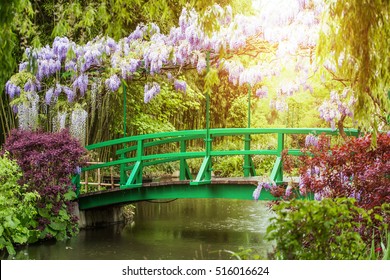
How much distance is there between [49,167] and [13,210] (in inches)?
48.6

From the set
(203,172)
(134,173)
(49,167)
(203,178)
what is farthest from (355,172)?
(49,167)

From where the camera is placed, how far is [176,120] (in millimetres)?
18578

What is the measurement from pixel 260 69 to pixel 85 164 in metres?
2.73

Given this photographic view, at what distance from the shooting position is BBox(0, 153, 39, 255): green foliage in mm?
10273

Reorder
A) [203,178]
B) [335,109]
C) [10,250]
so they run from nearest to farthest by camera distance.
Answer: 1. [10,250]
2. [335,109]
3. [203,178]

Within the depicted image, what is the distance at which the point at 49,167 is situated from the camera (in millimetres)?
11461

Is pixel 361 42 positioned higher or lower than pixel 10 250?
higher

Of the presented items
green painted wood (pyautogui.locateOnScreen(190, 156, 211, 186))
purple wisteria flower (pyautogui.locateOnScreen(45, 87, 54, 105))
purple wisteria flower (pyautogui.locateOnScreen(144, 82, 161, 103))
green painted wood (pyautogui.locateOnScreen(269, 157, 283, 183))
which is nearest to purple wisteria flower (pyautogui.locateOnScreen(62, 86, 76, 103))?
purple wisteria flower (pyautogui.locateOnScreen(45, 87, 54, 105))

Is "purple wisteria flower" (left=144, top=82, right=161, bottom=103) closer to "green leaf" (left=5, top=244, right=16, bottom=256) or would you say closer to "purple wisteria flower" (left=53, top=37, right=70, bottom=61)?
"purple wisteria flower" (left=53, top=37, right=70, bottom=61)

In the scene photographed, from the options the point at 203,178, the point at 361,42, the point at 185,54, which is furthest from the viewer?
the point at 185,54

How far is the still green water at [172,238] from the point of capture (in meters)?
10.5

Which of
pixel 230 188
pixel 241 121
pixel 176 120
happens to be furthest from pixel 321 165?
pixel 241 121

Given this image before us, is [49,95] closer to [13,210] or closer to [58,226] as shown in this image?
[58,226]

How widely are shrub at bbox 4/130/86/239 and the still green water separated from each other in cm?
37
